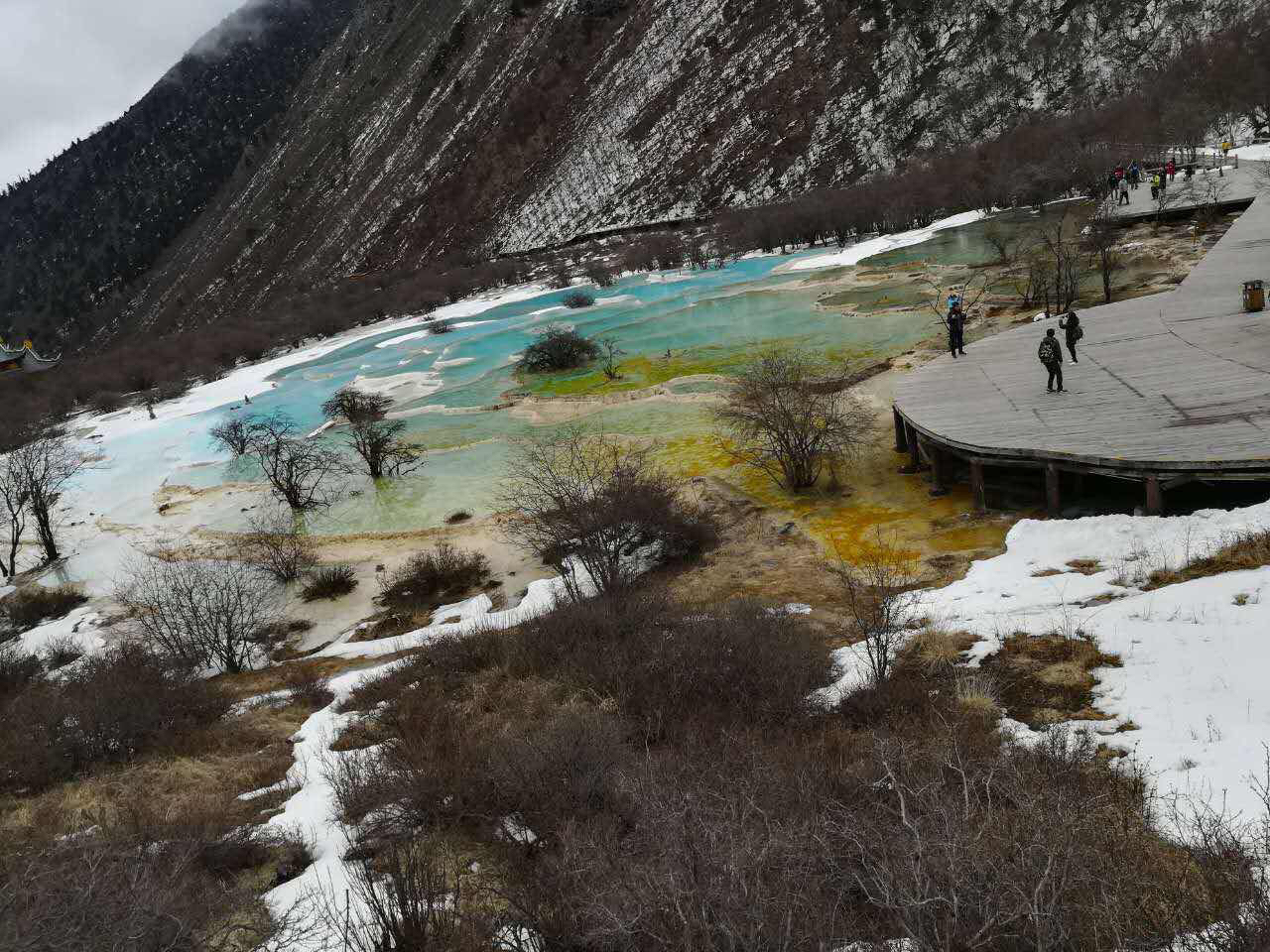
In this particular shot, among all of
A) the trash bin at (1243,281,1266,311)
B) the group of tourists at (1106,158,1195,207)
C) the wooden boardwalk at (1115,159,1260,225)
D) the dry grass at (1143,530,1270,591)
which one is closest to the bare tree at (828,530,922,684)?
the dry grass at (1143,530,1270,591)

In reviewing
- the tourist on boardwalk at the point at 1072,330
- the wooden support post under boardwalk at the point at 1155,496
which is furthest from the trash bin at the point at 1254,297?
the wooden support post under boardwalk at the point at 1155,496

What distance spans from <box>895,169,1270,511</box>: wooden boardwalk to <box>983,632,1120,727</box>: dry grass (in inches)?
167

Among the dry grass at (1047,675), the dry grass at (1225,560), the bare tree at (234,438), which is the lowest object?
the dry grass at (1047,675)

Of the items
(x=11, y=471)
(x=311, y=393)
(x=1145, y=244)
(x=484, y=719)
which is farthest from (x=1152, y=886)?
(x=311, y=393)

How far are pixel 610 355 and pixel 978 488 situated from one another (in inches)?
861

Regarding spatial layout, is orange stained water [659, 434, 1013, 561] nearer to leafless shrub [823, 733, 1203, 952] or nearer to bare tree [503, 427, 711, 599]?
bare tree [503, 427, 711, 599]

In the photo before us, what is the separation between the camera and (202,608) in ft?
57.4

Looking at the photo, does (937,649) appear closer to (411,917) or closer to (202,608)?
(411,917)

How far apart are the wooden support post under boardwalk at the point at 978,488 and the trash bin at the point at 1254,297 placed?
6.94 m

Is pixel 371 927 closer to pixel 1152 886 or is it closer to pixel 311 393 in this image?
pixel 1152 886

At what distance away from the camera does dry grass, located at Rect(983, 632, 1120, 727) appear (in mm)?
7664

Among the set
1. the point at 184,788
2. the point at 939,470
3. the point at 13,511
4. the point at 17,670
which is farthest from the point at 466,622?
the point at 13,511

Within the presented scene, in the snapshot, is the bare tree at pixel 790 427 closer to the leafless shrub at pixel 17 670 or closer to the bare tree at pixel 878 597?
the bare tree at pixel 878 597

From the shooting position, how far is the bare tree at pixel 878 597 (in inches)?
359
